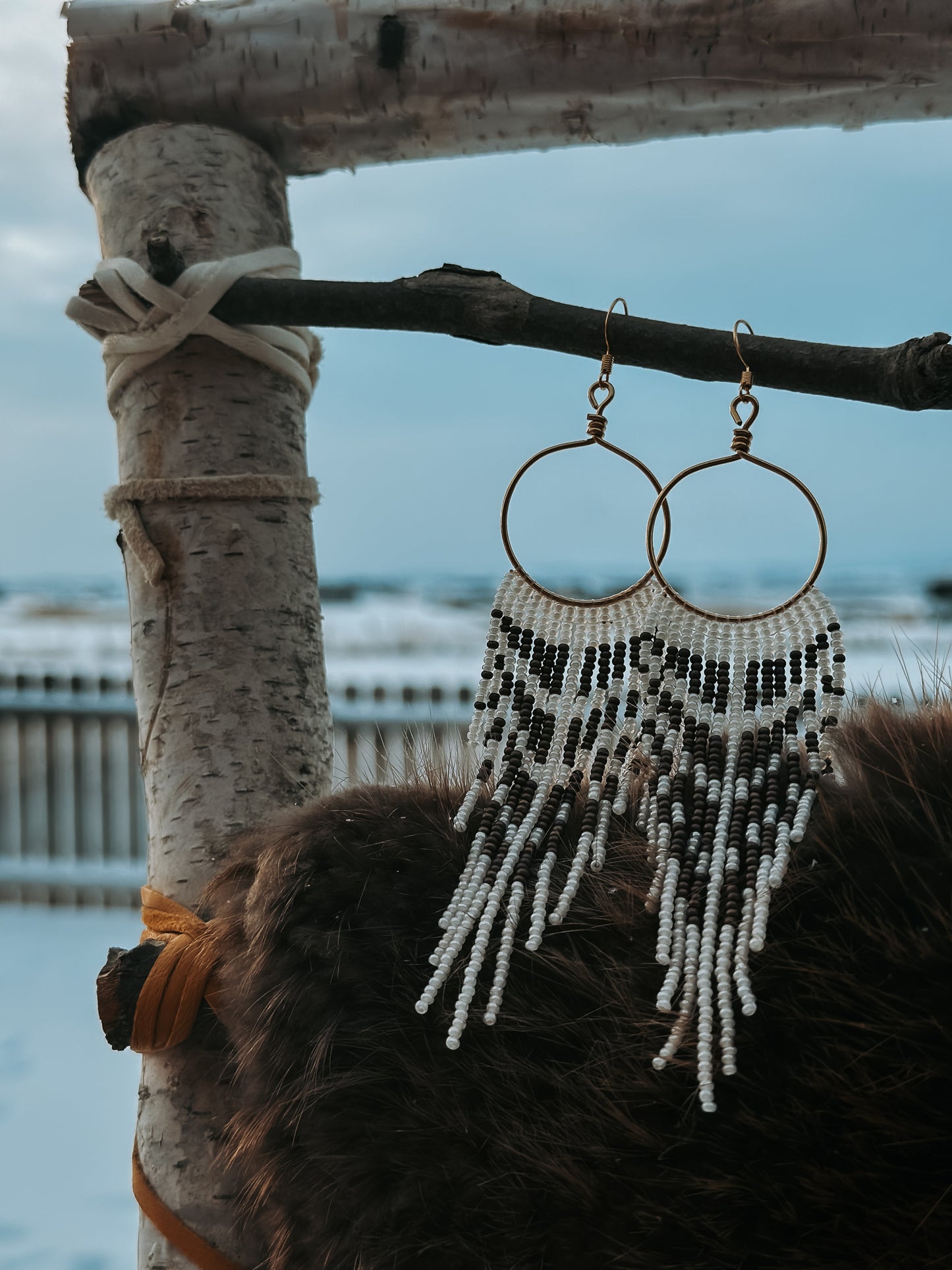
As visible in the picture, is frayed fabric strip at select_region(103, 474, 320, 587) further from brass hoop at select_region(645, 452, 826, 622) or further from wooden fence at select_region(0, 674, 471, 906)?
wooden fence at select_region(0, 674, 471, 906)

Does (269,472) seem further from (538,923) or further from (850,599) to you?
(850,599)

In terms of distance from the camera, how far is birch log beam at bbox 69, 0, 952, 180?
71 centimetres

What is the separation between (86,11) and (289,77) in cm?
17

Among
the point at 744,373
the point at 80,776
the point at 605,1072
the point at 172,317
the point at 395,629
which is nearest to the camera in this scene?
the point at 605,1072

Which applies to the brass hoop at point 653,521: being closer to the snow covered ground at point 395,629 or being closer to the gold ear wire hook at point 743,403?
the gold ear wire hook at point 743,403

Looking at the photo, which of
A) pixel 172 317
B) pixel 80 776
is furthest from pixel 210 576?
pixel 80 776

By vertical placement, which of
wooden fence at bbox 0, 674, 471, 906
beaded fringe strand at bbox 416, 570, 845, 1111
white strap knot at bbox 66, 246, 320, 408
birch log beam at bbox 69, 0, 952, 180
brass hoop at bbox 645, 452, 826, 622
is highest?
birch log beam at bbox 69, 0, 952, 180

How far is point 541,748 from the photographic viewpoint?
619mm

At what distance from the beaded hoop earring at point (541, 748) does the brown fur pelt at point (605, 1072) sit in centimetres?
2

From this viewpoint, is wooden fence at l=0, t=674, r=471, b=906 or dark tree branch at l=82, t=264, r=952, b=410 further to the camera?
wooden fence at l=0, t=674, r=471, b=906

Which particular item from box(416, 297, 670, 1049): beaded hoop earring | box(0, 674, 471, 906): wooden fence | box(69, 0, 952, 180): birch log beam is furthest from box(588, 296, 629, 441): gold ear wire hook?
box(0, 674, 471, 906): wooden fence

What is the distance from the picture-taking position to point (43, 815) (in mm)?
2344

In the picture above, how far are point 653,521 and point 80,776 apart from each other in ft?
6.66

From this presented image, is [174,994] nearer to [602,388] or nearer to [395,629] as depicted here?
[602,388]
